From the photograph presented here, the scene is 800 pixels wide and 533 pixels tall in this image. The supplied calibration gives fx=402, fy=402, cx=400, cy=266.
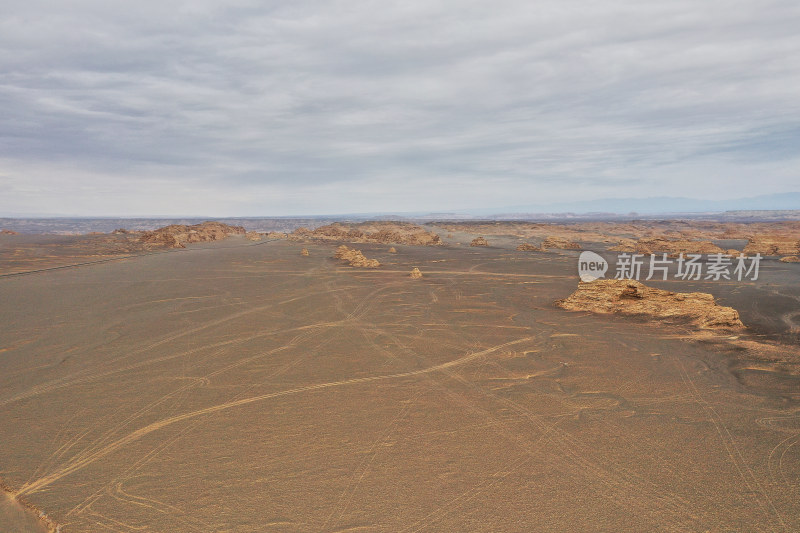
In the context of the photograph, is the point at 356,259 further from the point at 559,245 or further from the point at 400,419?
the point at 559,245

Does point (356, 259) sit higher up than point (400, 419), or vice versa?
point (356, 259)

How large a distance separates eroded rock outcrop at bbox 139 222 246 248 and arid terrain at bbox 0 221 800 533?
1587 inches

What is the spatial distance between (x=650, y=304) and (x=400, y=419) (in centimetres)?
1174

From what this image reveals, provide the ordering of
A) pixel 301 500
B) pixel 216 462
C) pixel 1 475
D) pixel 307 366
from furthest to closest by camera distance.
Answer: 1. pixel 307 366
2. pixel 216 462
3. pixel 1 475
4. pixel 301 500

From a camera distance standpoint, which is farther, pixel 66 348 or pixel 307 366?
pixel 66 348

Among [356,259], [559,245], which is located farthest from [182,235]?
[559,245]

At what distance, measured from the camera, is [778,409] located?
22.8ft

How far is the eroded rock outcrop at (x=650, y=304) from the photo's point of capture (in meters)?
12.6

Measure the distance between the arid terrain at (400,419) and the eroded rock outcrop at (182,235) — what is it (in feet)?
132

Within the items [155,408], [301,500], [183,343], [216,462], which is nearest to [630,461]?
[301,500]

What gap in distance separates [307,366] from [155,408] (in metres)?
3.09

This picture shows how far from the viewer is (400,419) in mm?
6730

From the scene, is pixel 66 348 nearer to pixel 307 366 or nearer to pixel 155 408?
pixel 155 408

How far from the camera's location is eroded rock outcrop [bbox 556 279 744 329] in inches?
497
